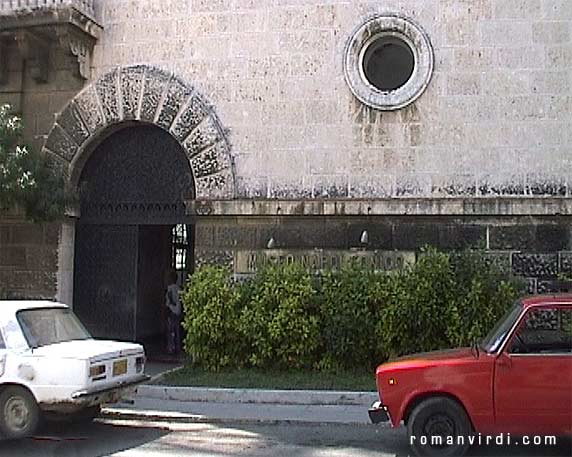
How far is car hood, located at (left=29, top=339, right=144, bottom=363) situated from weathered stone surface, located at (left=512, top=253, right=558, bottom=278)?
6.45 metres

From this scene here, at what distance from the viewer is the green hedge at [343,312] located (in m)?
11.4

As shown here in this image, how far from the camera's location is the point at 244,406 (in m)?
10.6

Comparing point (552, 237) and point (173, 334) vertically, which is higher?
point (552, 237)

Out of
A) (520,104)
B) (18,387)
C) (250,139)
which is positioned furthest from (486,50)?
(18,387)

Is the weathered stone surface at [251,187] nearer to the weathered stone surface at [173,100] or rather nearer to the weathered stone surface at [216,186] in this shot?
the weathered stone surface at [216,186]

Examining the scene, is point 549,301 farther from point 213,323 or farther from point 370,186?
point 213,323

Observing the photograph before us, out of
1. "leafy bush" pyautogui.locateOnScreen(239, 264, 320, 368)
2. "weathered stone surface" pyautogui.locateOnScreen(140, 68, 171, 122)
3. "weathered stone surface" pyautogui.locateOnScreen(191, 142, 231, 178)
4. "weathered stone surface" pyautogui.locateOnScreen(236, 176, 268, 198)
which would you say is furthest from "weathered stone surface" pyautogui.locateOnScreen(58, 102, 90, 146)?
"leafy bush" pyautogui.locateOnScreen(239, 264, 320, 368)

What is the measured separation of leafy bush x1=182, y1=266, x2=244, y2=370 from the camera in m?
12.1

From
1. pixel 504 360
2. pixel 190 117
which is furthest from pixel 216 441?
pixel 190 117

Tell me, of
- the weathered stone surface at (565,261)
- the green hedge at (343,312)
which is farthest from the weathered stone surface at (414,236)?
the weathered stone surface at (565,261)

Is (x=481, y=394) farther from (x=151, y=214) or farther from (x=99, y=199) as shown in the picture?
(x=99, y=199)

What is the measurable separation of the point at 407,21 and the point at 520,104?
94.0 inches

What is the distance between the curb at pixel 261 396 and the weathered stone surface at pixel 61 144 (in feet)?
16.6

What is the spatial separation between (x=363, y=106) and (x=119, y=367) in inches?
253
